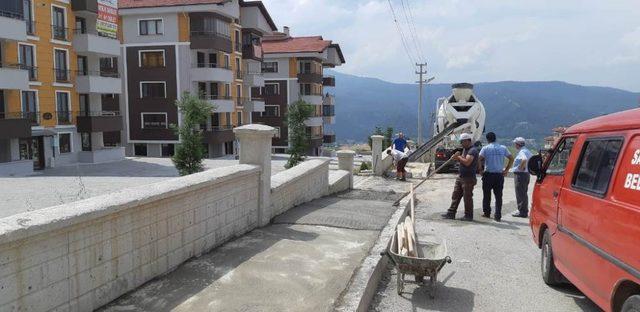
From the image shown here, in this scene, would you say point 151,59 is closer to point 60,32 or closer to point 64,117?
point 60,32

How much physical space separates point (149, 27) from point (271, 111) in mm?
18776

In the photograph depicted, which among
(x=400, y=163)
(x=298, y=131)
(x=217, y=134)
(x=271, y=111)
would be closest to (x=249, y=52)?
(x=217, y=134)

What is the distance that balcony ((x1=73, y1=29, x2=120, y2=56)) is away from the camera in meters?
34.4

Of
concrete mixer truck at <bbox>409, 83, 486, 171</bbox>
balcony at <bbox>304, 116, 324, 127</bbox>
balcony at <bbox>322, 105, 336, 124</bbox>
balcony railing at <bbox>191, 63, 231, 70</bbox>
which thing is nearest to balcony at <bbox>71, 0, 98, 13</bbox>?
balcony railing at <bbox>191, 63, 231, 70</bbox>

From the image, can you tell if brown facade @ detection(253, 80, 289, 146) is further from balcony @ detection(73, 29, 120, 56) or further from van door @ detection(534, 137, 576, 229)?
van door @ detection(534, 137, 576, 229)

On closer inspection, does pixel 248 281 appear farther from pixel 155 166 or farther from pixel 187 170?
pixel 155 166

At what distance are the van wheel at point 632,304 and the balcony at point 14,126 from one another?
97.0 ft

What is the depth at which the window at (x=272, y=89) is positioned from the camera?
58.0 m

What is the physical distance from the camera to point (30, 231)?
11.9ft

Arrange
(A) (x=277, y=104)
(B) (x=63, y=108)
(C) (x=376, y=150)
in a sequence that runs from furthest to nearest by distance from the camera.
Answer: (A) (x=277, y=104) → (B) (x=63, y=108) → (C) (x=376, y=150)

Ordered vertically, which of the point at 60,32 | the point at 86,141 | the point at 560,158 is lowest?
the point at 86,141

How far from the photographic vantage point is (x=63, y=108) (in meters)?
34.0

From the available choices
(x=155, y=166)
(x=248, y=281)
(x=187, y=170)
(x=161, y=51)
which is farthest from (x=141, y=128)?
(x=248, y=281)

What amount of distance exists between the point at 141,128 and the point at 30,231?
1621 inches
